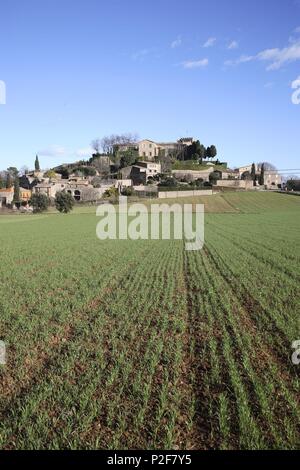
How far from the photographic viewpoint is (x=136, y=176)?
13512cm

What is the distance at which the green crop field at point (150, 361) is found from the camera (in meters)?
5.46

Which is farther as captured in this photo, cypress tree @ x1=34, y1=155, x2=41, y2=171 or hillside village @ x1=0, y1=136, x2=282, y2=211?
cypress tree @ x1=34, y1=155, x2=41, y2=171

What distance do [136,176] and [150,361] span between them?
426 feet

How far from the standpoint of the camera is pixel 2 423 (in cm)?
567

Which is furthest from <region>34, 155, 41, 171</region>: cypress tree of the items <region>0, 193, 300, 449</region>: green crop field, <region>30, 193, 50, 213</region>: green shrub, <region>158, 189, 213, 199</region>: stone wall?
<region>0, 193, 300, 449</region>: green crop field

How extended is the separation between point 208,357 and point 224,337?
127 centimetres

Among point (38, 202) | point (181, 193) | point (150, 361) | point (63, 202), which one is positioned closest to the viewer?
point (150, 361)

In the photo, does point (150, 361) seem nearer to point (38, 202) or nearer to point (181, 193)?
point (38, 202)

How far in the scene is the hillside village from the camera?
112 m

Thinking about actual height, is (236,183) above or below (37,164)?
below

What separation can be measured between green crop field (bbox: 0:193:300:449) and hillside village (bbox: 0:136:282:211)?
8979 cm

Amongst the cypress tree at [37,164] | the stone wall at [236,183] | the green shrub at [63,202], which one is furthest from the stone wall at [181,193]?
the cypress tree at [37,164]

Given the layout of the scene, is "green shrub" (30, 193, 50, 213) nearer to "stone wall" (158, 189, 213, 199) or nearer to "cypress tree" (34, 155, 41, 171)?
"stone wall" (158, 189, 213, 199)

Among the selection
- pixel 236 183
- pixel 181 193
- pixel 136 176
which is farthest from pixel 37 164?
pixel 236 183
